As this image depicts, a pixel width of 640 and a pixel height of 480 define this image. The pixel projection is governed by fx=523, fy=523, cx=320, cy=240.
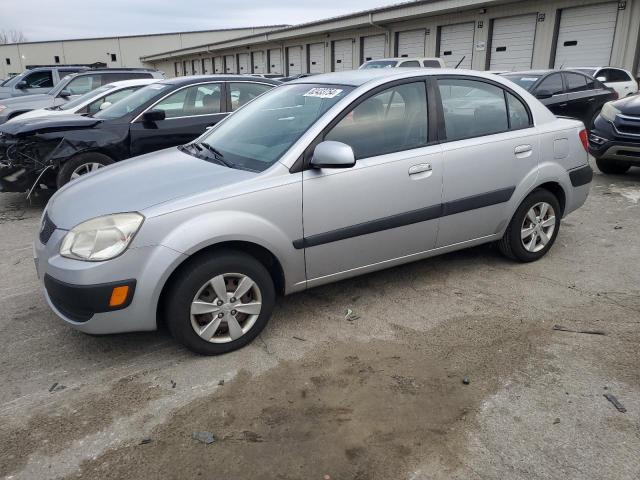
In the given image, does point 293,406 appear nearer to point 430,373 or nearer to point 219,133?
point 430,373

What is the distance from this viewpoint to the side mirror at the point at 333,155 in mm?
3164

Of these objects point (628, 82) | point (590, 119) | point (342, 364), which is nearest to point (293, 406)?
point (342, 364)

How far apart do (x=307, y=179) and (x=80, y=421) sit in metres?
1.82

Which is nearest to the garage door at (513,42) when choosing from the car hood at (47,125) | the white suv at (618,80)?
the white suv at (618,80)

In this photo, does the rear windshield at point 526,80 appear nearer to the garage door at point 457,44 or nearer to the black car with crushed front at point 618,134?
the black car with crushed front at point 618,134

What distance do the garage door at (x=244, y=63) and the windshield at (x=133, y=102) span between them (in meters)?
33.0

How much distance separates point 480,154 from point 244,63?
3816cm

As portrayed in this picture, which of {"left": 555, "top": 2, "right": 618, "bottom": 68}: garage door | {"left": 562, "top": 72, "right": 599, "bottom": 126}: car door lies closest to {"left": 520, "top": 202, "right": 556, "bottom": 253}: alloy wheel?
{"left": 562, "top": 72, "right": 599, "bottom": 126}: car door

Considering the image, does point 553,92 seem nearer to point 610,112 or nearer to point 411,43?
point 610,112

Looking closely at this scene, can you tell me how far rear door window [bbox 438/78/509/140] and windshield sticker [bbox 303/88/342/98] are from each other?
0.82m

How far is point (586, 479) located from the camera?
2201mm

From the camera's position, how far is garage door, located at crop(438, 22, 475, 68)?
66.2 feet

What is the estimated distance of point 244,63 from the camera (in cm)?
3931

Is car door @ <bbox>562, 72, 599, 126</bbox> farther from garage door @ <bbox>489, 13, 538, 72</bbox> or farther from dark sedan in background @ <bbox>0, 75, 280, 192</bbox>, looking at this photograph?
garage door @ <bbox>489, 13, 538, 72</bbox>
